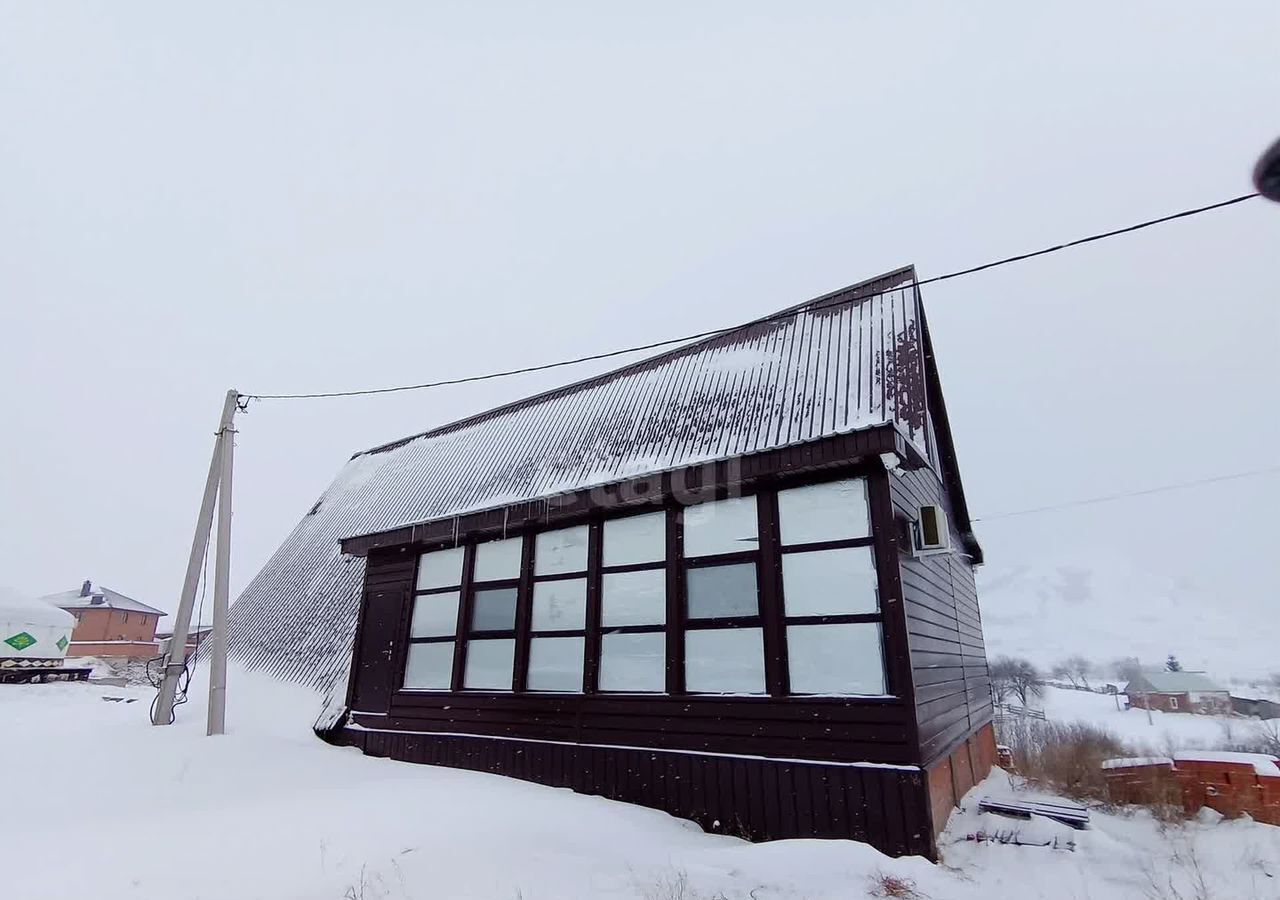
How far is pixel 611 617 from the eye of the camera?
27.5ft

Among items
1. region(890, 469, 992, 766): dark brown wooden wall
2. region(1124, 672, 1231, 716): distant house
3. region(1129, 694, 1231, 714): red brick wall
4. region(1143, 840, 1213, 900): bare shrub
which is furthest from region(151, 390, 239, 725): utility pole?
region(1129, 694, 1231, 714): red brick wall

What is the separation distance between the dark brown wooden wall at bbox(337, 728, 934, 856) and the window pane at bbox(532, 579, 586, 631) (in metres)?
1.51

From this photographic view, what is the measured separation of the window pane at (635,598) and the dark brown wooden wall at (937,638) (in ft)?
9.34

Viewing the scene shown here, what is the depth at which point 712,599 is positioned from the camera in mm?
7613

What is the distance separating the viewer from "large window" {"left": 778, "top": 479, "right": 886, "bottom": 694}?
21.4 feet

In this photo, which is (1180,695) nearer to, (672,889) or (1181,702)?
(1181,702)

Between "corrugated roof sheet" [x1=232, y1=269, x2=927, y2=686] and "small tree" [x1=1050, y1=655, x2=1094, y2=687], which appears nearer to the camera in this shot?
"corrugated roof sheet" [x1=232, y1=269, x2=927, y2=686]

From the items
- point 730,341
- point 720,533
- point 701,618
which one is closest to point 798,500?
point 720,533

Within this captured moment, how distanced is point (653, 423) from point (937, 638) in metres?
4.63

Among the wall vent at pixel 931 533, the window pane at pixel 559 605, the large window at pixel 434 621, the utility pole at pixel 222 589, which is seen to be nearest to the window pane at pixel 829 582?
the wall vent at pixel 931 533

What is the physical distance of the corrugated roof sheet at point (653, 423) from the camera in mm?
7355

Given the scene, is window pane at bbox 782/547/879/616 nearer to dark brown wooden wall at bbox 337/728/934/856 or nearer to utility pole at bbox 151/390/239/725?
dark brown wooden wall at bbox 337/728/934/856

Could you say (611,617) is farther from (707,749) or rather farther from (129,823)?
(129,823)

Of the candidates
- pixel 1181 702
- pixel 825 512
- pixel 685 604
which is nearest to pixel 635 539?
pixel 685 604
